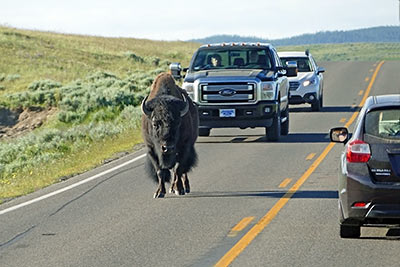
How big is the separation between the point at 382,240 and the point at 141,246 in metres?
2.64

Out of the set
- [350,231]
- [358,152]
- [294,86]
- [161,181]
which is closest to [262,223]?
[350,231]

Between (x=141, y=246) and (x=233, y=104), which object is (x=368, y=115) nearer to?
(x=141, y=246)

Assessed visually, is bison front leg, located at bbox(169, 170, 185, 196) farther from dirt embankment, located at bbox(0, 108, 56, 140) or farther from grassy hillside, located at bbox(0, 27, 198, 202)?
dirt embankment, located at bbox(0, 108, 56, 140)

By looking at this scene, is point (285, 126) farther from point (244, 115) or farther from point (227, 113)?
point (227, 113)

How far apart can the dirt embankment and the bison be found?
25898 mm

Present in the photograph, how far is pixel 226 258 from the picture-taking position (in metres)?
10.6

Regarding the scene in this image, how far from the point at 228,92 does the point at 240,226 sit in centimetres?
1059

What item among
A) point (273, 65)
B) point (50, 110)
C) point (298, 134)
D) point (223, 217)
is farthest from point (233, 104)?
point (50, 110)

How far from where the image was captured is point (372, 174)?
34.5ft

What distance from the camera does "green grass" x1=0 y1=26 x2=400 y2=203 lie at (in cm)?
2215

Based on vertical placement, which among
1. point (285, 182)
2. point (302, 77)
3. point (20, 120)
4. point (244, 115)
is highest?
point (285, 182)

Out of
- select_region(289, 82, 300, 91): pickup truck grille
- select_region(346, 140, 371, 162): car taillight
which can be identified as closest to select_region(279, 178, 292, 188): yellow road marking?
select_region(346, 140, 371, 162): car taillight

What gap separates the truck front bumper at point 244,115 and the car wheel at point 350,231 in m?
11.6

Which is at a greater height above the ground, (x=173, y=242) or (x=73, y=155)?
(x=173, y=242)
